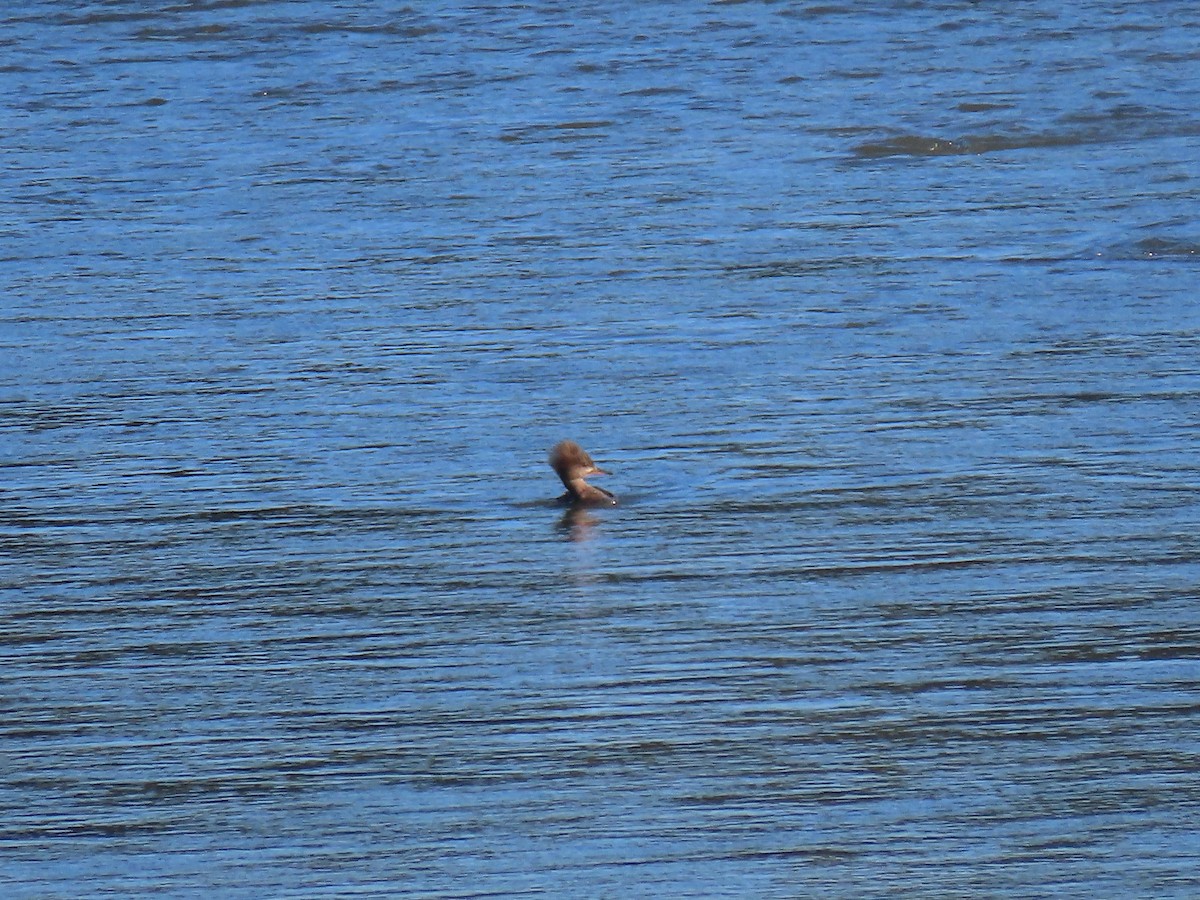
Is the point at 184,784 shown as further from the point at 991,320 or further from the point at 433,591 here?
the point at 991,320

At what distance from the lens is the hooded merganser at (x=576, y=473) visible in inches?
242

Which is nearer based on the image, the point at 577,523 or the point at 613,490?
the point at 577,523

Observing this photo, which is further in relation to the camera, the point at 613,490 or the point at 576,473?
the point at 613,490

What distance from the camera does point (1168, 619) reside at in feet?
17.6

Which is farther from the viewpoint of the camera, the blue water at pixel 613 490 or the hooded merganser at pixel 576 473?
the hooded merganser at pixel 576 473

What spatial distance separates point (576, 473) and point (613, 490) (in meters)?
0.18

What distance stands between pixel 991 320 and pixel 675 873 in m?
3.67

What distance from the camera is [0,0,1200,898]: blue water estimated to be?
456 centimetres

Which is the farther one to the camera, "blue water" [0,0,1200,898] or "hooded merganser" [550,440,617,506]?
"hooded merganser" [550,440,617,506]

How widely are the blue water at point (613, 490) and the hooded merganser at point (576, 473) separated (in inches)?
3.5

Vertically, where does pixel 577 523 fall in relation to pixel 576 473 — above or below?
below

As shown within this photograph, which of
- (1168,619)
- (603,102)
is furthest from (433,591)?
(603,102)

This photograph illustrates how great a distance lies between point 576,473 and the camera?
6.18 meters

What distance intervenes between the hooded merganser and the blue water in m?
0.09
